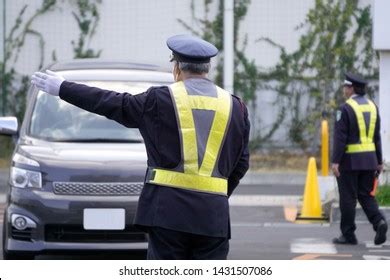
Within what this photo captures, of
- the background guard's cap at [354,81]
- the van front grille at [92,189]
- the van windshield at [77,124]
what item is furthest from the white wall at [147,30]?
the van front grille at [92,189]

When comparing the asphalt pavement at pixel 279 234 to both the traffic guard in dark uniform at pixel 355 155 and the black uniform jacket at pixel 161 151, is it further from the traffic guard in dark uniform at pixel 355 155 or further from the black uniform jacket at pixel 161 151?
the black uniform jacket at pixel 161 151

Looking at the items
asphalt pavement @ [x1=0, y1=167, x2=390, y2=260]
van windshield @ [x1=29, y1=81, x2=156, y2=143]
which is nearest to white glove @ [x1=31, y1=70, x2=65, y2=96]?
asphalt pavement @ [x1=0, y1=167, x2=390, y2=260]

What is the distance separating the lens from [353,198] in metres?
11.5

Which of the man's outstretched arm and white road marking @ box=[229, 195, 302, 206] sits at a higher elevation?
the man's outstretched arm

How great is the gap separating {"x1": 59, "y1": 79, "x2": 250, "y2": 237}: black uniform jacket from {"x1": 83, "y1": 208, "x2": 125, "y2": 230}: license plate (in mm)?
3198

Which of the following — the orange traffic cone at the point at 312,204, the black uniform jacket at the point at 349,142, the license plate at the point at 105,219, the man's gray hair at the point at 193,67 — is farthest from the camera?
the orange traffic cone at the point at 312,204

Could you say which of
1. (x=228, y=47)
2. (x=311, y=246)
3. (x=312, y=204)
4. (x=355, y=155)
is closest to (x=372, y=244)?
(x=311, y=246)

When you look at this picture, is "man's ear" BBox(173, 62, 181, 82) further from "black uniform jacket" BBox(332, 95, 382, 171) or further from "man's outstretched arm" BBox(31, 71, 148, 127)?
"black uniform jacket" BBox(332, 95, 382, 171)

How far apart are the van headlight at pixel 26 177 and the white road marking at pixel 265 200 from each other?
5.85 m

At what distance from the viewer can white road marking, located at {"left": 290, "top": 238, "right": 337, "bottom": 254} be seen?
1112 centimetres

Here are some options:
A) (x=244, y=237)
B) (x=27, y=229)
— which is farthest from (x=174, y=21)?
(x=27, y=229)

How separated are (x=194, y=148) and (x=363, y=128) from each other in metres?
5.75

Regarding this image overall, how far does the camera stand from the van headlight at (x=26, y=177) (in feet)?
30.7
